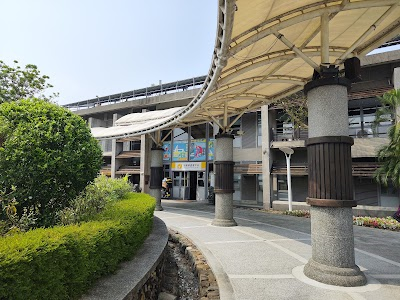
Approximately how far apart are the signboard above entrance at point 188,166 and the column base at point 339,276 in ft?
60.3

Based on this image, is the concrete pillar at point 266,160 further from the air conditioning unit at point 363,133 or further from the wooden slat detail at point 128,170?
the wooden slat detail at point 128,170

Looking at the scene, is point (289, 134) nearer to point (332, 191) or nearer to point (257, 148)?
point (257, 148)

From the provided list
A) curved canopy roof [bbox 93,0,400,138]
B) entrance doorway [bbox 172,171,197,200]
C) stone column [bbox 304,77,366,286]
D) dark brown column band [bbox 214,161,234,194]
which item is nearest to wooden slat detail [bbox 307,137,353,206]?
stone column [bbox 304,77,366,286]

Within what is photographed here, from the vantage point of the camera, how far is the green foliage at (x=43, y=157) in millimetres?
5325

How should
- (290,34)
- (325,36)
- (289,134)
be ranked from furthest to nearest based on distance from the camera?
(289,134)
(290,34)
(325,36)

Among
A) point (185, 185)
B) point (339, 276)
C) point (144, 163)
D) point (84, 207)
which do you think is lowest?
point (339, 276)

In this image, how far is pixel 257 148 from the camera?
20469 mm

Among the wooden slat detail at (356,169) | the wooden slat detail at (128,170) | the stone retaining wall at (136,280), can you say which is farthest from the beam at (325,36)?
the wooden slat detail at (128,170)

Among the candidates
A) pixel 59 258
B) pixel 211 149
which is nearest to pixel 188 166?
pixel 211 149

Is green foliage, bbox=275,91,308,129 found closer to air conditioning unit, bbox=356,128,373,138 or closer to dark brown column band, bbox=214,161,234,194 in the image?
air conditioning unit, bbox=356,128,373,138

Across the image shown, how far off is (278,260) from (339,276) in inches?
69.3

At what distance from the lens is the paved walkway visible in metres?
4.88

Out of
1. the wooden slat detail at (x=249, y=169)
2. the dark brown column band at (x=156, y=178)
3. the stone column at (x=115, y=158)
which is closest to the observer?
the dark brown column band at (x=156, y=178)

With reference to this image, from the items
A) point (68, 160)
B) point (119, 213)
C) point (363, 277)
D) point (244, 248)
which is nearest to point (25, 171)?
point (68, 160)
